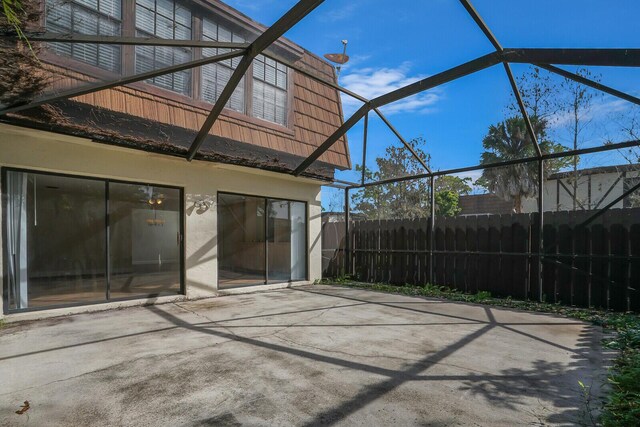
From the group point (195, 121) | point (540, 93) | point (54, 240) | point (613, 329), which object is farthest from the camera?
point (540, 93)

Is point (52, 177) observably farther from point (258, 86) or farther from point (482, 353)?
point (482, 353)

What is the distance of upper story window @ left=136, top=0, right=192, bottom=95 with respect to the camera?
5.75m

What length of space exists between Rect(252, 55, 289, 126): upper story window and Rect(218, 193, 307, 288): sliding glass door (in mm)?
1982

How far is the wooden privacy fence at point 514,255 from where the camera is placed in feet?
19.2

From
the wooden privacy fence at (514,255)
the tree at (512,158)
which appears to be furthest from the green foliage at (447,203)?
the wooden privacy fence at (514,255)

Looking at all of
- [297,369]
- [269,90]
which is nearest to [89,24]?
[269,90]

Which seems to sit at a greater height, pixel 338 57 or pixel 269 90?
pixel 338 57

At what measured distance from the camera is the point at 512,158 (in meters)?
16.3

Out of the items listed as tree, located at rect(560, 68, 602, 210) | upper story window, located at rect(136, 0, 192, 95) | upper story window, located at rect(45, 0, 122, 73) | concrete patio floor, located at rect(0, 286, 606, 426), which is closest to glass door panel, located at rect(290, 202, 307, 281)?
concrete patio floor, located at rect(0, 286, 606, 426)

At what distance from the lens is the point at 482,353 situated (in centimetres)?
376

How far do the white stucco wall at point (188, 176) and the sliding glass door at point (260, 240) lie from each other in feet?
0.73

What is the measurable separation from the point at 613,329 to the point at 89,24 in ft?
27.8

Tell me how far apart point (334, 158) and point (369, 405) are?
735 cm

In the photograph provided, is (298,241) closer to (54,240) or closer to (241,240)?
(241,240)
